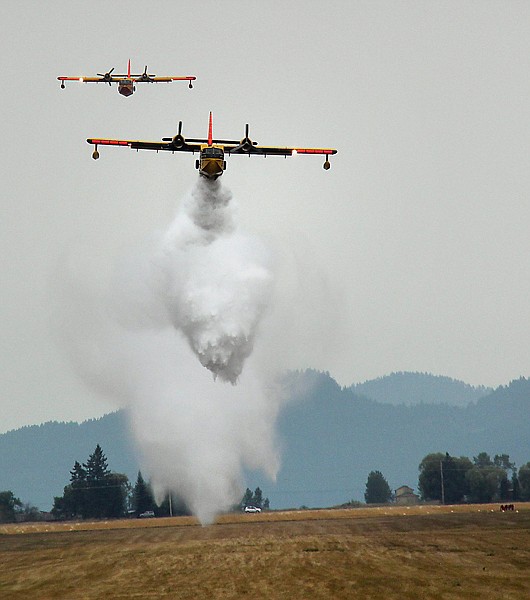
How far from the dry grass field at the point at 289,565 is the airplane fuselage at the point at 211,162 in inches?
1036

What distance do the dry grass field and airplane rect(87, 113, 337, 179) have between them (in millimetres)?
26686

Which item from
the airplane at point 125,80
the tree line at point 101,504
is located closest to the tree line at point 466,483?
the tree line at point 101,504

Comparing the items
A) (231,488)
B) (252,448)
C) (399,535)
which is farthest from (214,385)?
(399,535)

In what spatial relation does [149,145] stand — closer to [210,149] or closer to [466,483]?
[210,149]

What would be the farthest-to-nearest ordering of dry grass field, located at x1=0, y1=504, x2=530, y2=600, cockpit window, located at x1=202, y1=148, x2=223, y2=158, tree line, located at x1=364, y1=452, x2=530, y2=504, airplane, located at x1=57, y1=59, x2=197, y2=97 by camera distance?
tree line, located at x1=364, y1=452, x2=530, y2=504 → airplane, located at x1=57, y1=59, x2=197, y2=97 → cockpit window, located at x1=202, y1=148, x2=223, y2=158 → dry grass field, located at x1=0, y1=504, x2=530, y2=600

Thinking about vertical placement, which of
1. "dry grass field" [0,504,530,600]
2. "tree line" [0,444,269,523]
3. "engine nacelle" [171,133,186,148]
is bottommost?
"dry grass field" [0,504,530,600]

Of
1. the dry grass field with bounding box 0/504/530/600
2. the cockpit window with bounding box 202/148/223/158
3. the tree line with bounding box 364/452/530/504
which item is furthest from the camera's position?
the tree line with bounding box 364/452/530/504

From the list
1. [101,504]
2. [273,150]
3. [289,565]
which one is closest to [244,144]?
[273,150]

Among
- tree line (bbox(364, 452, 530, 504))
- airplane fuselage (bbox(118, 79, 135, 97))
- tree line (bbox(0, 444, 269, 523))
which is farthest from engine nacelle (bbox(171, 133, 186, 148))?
tree line (bbox(364, 452, 530, 504))

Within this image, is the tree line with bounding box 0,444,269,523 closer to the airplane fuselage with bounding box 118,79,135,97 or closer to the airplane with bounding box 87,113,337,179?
the airplane fuselage with bounding box 118,79,135,97

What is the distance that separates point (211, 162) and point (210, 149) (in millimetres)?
949

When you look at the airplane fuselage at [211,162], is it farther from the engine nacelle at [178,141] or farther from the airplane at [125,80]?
the airplane at [125,80]

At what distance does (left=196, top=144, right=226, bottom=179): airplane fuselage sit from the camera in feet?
230

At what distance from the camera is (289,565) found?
142 feet
